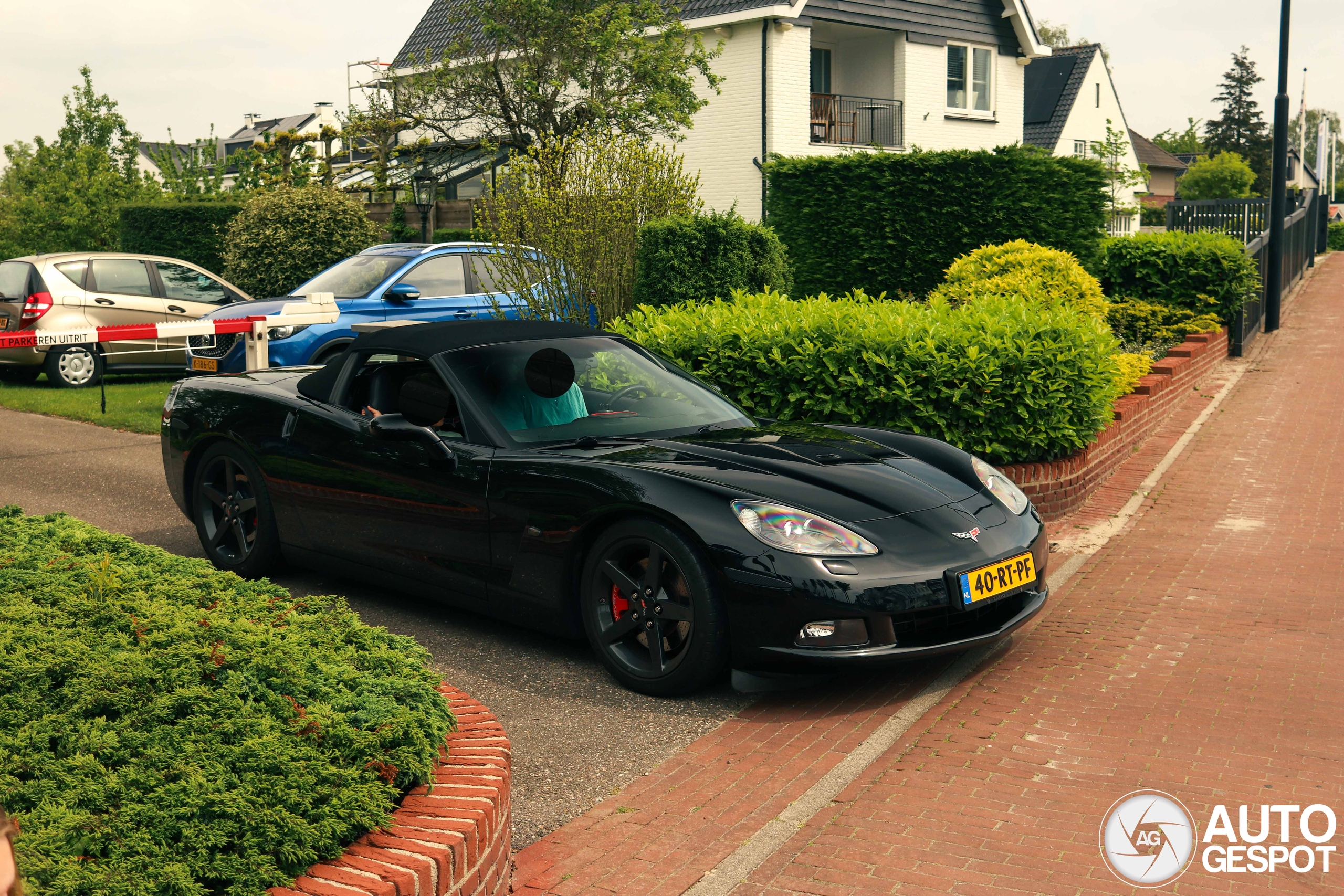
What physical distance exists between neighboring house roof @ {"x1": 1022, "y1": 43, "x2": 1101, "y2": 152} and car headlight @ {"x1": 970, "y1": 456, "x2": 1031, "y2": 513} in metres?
41.3

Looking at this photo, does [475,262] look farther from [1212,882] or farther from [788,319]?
[1212,882]

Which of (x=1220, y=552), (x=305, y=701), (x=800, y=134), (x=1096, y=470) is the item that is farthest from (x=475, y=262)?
(x=800, y=134)

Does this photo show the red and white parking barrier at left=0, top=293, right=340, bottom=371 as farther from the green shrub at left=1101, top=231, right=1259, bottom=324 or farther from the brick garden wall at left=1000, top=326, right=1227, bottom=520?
the green shrub at left=1101, top=231, right=1259, bottom=324

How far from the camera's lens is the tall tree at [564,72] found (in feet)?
72.9

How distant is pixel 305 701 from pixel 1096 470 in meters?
6.86

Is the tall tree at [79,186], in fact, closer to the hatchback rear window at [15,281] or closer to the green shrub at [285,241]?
the green shrub at [285,241]

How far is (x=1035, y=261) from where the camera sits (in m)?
12.8

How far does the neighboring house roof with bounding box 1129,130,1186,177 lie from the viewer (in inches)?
2438

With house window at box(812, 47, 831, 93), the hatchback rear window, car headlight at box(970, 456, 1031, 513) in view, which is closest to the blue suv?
the hatchback rear window

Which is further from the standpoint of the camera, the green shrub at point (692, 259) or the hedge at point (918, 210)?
the hedge at point (918, 210)

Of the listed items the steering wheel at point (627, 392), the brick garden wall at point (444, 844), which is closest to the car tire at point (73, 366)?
the steering wheel at point (627, 392)

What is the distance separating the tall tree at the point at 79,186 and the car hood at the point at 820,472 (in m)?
22.6

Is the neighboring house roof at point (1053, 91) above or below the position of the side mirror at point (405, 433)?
above

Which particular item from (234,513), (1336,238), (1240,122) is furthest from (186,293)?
Result: (1240,122)
